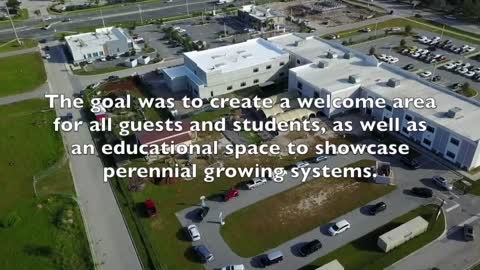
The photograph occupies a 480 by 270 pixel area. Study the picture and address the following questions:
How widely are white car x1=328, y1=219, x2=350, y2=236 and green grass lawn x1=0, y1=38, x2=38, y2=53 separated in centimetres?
7823

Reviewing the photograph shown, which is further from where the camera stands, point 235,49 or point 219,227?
point 235,49

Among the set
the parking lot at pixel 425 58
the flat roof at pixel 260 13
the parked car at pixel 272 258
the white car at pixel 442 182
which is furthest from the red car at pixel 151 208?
the flat roof at pixel 260 13

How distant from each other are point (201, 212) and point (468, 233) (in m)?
26.0

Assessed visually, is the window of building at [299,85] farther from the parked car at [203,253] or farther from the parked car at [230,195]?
the parked car at [203,253]

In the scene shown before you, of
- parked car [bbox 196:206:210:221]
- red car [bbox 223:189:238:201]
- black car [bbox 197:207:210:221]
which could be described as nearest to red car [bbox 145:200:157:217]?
parked car [bbox 196:206:210:221]

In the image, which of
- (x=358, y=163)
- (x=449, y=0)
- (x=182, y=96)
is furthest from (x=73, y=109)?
(x=449, y=0)

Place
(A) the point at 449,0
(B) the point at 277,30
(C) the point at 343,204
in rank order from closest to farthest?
1. (C) the point at 343,204
2. (B) the point at 277,30
3. (A) the point at 449,0

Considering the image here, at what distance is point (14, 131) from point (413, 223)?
5291 cm

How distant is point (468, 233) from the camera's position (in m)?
37.2

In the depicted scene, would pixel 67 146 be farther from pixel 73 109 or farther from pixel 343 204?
pixel 343 204

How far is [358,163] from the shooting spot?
157ft

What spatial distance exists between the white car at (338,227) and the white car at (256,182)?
9.81m

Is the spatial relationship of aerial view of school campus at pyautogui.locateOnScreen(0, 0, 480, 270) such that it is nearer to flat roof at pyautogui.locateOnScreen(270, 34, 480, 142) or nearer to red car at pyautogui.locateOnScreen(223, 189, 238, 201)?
red car at pyautogui.locateOnScreen(223, 189, 238, 201)

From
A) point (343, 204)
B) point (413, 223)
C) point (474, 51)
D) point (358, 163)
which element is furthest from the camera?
point (474, 51)
